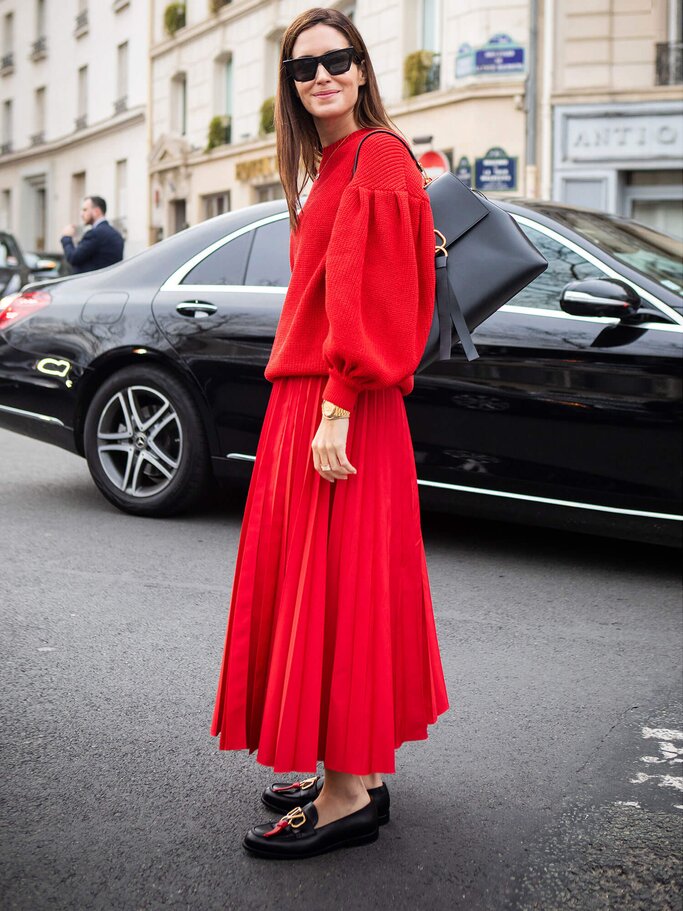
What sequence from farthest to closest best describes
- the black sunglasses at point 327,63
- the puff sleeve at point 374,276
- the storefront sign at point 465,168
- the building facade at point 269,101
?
the storefront sign at point 465,168
the building facade at point 269,101
the black sunglasses at point 327,63
the puff sleeve at point 374,276

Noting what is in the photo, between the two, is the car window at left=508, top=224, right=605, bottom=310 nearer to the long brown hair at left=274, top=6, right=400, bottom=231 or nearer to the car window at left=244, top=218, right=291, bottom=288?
the car window at left=244, top=218, right=291, bottom=288

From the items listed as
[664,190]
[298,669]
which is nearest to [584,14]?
[664,190]

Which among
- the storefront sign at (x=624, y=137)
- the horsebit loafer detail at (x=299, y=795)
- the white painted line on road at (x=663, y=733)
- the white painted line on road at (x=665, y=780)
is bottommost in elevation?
the white painted line on road at (x=665, y=780)

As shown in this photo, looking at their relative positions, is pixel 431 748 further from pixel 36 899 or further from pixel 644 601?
pixel 644 601

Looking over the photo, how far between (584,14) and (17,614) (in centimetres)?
1806

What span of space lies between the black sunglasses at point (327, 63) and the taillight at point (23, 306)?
4094 millimetres

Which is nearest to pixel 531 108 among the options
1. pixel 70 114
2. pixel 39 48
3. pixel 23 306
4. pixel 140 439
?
pixel 23 306

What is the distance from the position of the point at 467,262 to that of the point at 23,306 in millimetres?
4281

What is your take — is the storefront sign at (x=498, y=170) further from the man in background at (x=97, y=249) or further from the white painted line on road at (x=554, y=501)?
the white painted line on road at (x=554, y=501)

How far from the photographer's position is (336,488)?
2701mm

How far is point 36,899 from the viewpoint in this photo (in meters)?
2.46

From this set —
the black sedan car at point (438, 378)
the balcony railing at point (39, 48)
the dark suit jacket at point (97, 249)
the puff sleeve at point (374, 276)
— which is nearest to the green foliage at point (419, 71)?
the dark suit jacket at point (97, 249)

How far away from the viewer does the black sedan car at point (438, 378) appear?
5.04m

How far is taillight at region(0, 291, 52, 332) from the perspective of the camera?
6.55m
